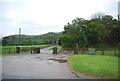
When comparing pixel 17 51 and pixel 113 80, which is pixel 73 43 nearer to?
pixel 17 51

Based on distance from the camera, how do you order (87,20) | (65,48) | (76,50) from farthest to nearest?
(87,20) < (65,48) < (76,50)

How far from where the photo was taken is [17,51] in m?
9.30

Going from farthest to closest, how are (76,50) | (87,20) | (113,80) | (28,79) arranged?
1. (87,20)
2. (76,50)
3. (28,79)
4. (113,80)

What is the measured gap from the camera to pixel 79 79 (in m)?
2.26

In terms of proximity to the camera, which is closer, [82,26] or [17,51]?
[17,51]

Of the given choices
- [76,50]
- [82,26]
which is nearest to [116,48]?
[76,50]

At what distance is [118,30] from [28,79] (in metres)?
2.02

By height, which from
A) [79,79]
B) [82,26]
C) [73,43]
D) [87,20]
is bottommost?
[79,79]

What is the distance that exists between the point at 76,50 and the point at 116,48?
792 cm

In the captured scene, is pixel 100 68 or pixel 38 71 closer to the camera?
pixel 38 71

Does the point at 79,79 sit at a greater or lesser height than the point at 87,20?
lesser

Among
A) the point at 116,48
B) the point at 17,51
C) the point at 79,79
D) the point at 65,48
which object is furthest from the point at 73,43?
the point at 116,48

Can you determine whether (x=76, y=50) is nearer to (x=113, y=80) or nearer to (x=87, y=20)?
(x=87, y=20)

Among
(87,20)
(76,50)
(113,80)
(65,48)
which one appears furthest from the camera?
(87,20)
